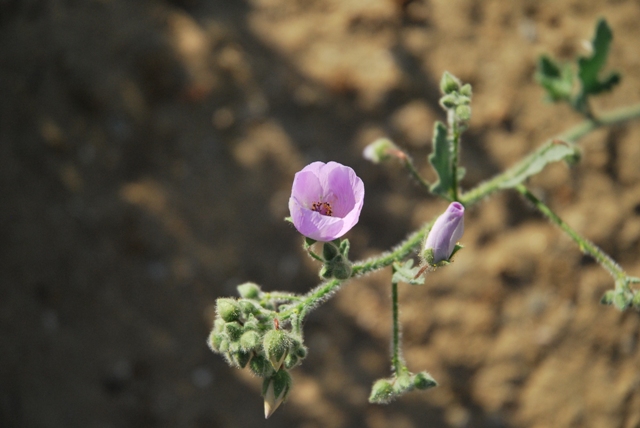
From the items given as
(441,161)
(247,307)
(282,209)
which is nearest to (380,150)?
(441,161)

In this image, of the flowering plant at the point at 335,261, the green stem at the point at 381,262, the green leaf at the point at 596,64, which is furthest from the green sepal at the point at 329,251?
the green leaf at the point at 596,64

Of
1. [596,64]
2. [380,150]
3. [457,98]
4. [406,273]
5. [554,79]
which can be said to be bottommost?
[406,273]

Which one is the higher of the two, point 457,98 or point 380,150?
point 380,150

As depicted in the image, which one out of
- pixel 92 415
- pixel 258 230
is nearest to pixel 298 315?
pixel 258 230

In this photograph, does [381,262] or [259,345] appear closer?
[259,345]

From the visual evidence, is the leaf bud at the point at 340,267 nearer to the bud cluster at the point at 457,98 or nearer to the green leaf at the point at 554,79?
the bud cluster at the point at 457,98

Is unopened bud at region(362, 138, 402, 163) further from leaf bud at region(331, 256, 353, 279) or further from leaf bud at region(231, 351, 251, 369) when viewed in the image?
leaf bud at region(231, 351, 251, 369)

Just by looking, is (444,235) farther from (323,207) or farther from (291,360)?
(291,360)
